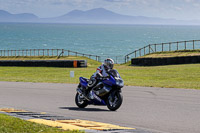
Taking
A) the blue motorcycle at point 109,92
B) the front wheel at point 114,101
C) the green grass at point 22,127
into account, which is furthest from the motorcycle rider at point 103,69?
the green grass at point 22,127

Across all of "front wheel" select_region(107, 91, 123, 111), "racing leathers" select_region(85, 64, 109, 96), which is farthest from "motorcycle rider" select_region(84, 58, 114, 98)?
"front wheel" select_region(107, 91, 123, 111)

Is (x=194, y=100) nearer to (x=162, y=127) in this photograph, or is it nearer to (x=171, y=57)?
(x=162, y=127)

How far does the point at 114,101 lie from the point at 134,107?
1053mm

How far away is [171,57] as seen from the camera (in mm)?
41438

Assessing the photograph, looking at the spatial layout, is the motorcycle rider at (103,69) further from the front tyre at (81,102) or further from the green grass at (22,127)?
the green grass at (22,127)

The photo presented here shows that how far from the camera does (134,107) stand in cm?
1321

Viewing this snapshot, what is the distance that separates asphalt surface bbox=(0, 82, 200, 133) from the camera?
10211mm

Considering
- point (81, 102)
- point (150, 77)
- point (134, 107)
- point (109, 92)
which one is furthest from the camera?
point (150, 77)

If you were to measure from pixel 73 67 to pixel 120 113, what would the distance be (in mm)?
32083

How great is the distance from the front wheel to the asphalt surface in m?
0.17

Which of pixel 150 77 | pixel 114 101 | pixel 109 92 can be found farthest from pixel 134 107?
pixel 150 77

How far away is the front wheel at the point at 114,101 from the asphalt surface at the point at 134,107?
0.17 meters

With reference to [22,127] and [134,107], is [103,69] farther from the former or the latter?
[22,127]

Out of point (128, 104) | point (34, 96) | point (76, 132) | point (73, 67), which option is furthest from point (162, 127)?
point (73, 67)
